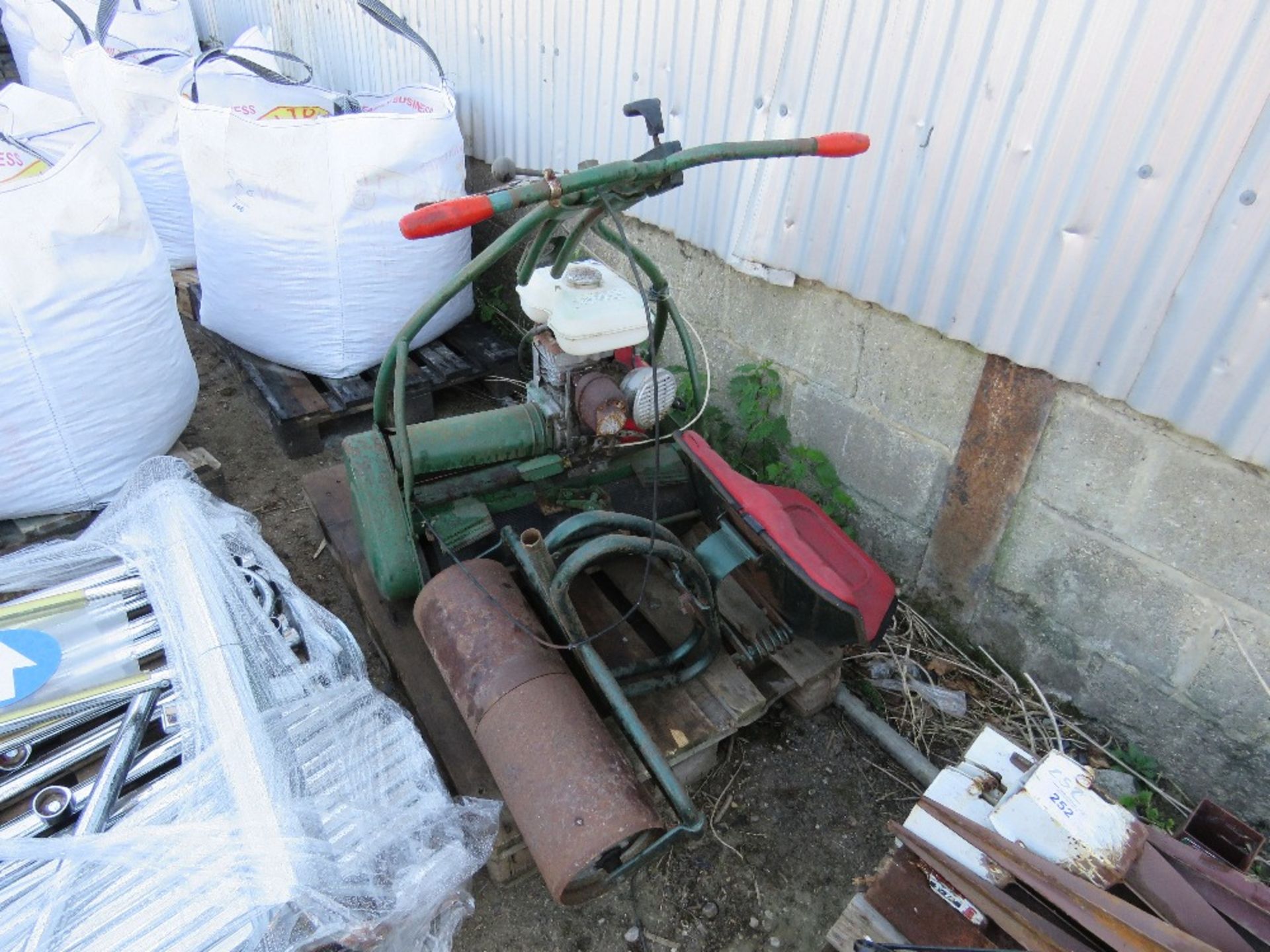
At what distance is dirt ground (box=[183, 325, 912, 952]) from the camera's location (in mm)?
1696

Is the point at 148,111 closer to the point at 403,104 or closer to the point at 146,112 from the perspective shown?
the point at 146,112

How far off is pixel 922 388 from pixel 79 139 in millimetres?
2495

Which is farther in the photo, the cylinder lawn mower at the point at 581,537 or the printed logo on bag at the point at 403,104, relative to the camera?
the printed logo on bag at the point at 403,104

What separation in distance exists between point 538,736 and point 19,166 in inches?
88.8

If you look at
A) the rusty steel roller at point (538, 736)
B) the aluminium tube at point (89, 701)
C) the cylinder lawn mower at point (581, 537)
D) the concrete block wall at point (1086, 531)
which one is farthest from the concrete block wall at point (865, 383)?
the aluminium tube at point (89, 701)

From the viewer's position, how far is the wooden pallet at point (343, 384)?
291 centimetres

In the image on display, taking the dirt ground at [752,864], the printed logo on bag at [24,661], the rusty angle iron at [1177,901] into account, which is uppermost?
the rusty angle iron at [1177,901]

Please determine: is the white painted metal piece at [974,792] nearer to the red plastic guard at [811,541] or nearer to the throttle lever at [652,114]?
the red plastic guard at [811,541]

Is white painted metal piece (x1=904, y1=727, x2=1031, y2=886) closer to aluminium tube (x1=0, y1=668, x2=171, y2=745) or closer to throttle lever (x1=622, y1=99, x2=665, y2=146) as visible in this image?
throttle lever (x1=622, y1=99, x2=665, y2=146)

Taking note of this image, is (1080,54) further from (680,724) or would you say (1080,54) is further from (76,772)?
(76,772)

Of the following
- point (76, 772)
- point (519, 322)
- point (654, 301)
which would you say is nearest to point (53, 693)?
point (76, 772)

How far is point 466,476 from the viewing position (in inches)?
82.4

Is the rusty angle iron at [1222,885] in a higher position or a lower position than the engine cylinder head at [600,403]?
lower

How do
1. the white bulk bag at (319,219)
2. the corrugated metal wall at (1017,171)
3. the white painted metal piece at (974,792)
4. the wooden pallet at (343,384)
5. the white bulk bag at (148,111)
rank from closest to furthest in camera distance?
the white painted metal piece at (974,792) → the corrugated metal wall at (1017,171) → the white bulk bag at (319,219) → the wooden pallet at (343,384) → the white bulk bag at (148,111)
